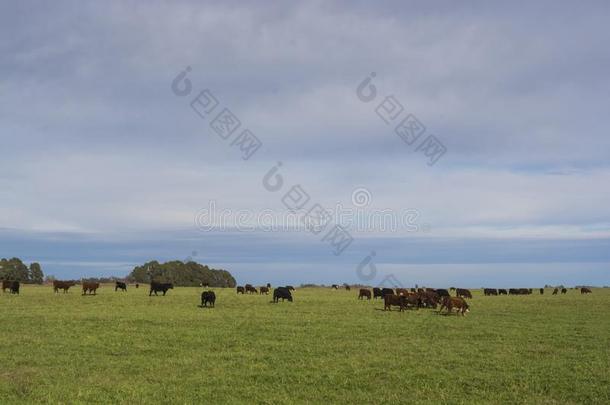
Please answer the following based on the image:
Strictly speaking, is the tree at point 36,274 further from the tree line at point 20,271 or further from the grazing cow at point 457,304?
the grazing cow at point 457,304

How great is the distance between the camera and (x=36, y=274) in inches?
4210

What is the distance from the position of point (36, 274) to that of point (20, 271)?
325 cm

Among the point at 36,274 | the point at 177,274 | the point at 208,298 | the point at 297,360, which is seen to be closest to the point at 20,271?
the point at 36,274

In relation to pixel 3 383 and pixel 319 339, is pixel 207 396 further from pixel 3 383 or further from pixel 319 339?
pixel 319 339

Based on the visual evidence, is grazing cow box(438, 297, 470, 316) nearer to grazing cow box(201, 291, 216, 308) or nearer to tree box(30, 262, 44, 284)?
grazing cow box(201, 291, 216, 308)

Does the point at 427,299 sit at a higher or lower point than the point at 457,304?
higher

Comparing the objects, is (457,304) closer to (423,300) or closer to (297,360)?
(423,300)

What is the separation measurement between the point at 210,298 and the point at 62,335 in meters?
16.6

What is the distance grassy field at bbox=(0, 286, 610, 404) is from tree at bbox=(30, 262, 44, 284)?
8660cm

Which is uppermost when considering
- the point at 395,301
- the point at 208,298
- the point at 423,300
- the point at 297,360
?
the point at 423,300

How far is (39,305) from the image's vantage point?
3525 centimetres

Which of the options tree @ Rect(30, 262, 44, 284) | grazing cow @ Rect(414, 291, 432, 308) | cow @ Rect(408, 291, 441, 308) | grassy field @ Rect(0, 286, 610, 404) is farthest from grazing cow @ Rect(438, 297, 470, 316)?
tree @ Rect(30, 262, 44, 284)

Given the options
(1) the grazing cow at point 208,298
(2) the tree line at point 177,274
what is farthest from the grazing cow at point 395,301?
(2) the tree line at point 177,274

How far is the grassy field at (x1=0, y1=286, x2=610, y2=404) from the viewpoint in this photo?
45.1 feet
